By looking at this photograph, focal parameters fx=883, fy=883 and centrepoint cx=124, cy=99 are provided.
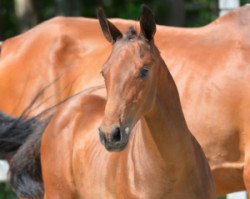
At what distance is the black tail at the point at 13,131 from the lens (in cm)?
568

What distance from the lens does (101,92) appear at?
5.78 m

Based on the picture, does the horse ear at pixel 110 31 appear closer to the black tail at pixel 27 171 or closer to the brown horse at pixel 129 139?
the brown horse at pixel 129 139

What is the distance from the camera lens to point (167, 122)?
14.5 feet

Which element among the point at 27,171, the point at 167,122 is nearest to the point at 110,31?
the point at 167,122

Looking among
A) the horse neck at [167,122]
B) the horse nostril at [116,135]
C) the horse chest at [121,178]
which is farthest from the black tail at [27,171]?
the horse nostril at [116,135]

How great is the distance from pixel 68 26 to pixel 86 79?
616mm

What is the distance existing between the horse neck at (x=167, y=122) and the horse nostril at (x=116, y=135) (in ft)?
1.50

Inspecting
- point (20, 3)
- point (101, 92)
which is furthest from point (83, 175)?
point (20, 3)

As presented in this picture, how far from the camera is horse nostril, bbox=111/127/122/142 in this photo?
3.89 m

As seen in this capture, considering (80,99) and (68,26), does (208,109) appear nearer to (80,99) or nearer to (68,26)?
(80,99)

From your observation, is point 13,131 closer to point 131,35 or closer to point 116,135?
point 131,35

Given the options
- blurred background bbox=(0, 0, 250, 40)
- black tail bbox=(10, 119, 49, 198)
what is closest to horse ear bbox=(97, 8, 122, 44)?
black tail bbox=(10, 119, 49, 198)

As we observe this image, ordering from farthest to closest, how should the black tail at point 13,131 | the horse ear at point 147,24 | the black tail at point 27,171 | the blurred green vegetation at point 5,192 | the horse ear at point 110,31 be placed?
the blurred green vegetation at point 5,192 → the black tail at point 13,131 → the black tail at point 27,171 → the horse ear at point 110,31 → the horse ear at point 147,24

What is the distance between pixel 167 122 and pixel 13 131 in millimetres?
1576
